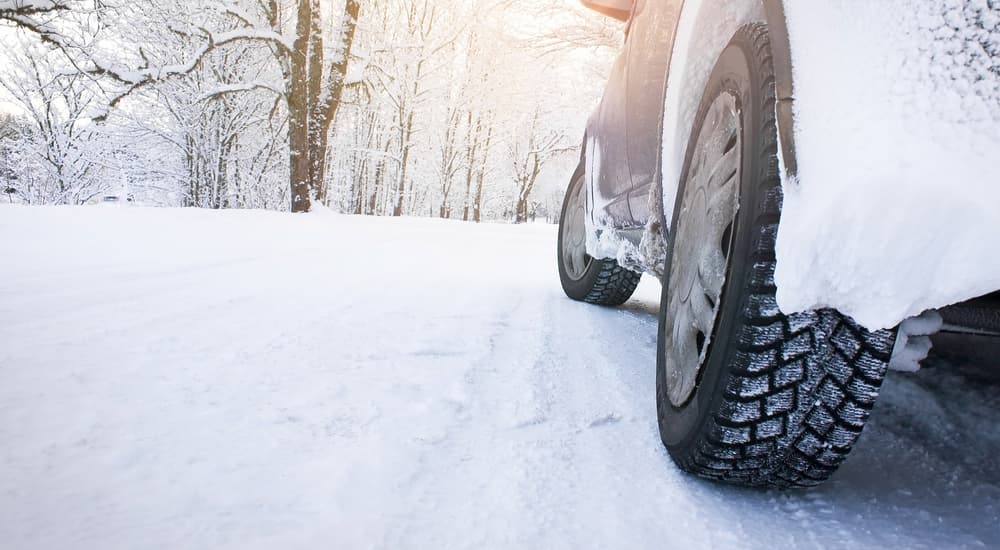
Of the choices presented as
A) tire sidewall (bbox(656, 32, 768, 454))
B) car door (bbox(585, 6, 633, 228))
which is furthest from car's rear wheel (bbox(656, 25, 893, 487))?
car door (bbox(585, 6, 633, 228))

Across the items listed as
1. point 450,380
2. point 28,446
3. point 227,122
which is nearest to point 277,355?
point 450,380

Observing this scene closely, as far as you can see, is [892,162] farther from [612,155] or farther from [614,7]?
[614,7]

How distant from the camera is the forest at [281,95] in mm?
8344

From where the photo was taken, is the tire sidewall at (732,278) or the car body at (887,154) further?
Answer: the tire sidewall at (732,278)

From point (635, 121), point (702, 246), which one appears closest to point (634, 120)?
point (635, 121)

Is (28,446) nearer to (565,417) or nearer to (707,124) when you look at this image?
(565,417)

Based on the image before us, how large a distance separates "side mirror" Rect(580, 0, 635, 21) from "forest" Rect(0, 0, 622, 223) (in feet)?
8.92

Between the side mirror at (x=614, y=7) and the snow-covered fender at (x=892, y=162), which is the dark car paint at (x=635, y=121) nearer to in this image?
the side mirror at (x=614, y=7)

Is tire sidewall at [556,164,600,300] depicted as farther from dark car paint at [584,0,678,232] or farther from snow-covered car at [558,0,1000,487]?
snow-covered car at [558,0,1000,487]

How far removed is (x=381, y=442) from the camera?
41.9 inches

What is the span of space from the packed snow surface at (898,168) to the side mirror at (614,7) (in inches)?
65.2

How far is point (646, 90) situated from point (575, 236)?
1.42m

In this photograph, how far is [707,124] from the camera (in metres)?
1.20

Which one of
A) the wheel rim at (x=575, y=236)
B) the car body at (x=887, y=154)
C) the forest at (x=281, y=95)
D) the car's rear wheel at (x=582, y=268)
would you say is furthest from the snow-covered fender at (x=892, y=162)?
the forest at (x=281, y=95)
